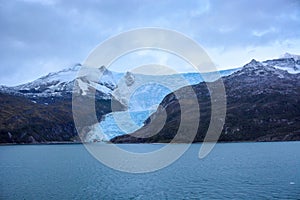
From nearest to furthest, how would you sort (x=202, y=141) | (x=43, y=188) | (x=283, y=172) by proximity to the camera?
(x=43, y=188)
(x=283, y=172)
(x=202, y=141)

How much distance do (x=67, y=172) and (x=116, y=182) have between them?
65.0 ft

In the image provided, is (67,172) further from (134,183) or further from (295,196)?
(295,196)

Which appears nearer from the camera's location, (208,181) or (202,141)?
(208,181)

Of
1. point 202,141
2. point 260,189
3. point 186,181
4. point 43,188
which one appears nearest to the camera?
Result: point 260,189

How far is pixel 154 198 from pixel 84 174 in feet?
98.3

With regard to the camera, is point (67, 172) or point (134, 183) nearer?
point (134, 183)

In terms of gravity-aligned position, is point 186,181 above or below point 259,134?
below

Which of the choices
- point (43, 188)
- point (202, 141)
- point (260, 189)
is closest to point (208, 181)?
point (260, 189)

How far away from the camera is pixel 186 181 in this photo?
62000mm

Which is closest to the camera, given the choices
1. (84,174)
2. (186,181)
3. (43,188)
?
(43,188)

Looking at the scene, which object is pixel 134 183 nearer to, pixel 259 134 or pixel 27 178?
pixel 27 178

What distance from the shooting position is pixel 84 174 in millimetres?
75312

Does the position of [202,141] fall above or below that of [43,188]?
above

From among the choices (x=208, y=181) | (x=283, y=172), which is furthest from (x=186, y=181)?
(x=283, y=172)
